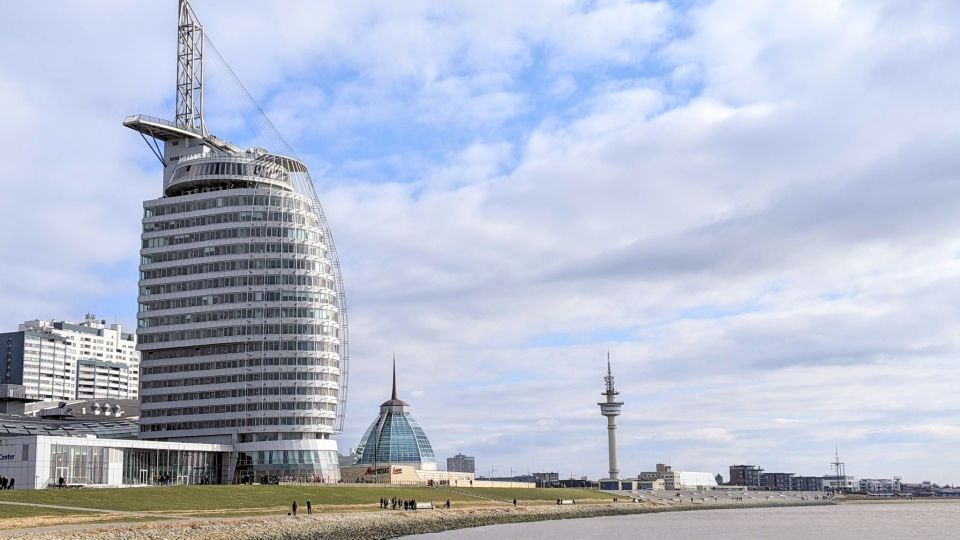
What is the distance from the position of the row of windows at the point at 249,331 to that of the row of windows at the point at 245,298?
13.4 feet

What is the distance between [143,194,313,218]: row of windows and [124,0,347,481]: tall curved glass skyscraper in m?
0.19

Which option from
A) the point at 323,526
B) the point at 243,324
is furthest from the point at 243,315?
the point at 323,526

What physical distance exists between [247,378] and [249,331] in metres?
7.60

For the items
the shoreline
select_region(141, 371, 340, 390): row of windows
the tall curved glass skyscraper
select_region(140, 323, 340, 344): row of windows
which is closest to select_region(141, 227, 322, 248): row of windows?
the tall curved glass skyscraper

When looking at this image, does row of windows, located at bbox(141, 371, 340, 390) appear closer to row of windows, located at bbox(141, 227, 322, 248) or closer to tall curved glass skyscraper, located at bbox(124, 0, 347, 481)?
tall curved glass skyscraper, located at bbox(124, 0, 347, 481)

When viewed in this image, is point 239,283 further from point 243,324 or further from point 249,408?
point 249,408

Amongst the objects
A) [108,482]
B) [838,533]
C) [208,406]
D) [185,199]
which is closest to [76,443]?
[108,482]

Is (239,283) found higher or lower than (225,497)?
higher

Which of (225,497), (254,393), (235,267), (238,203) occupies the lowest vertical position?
(225,497)

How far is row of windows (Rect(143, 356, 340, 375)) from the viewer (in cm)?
16575

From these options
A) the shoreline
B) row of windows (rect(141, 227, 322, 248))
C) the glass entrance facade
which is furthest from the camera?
row of windows (rect(141, 227, 322, 248))

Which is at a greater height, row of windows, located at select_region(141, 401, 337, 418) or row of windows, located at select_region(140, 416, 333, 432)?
row of windows, located at select_region(141, 401, 337, 418)

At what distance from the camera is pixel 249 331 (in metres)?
166

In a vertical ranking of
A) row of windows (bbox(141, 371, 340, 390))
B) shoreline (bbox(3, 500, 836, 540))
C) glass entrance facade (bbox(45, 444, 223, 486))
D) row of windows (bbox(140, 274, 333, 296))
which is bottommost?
shoreline (bbox(3, 500, 836, 540))
